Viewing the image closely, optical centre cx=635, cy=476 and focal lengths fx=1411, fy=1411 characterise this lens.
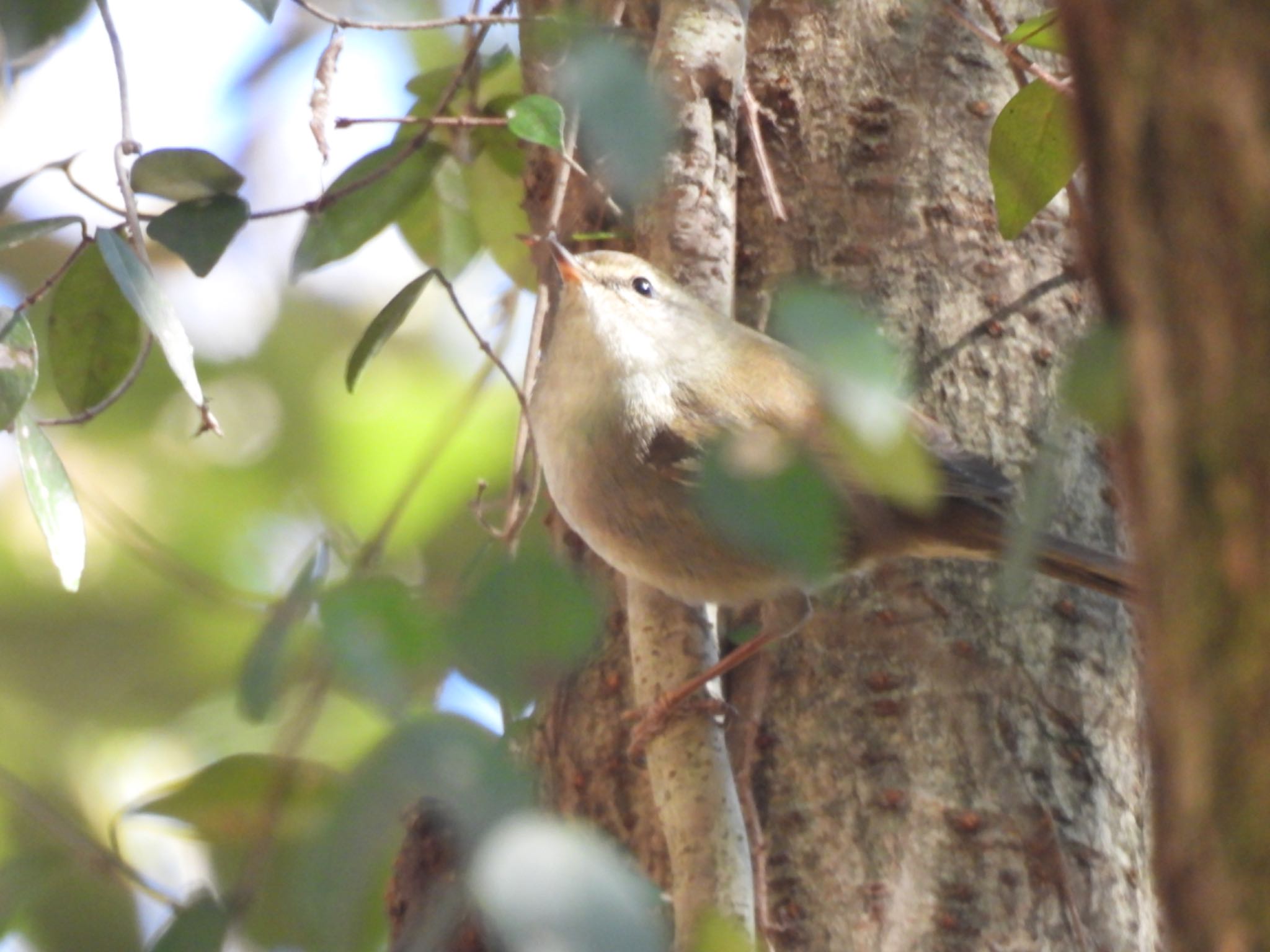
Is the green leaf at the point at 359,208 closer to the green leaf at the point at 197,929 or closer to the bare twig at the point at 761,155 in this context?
the bare twig at the point at 761,155

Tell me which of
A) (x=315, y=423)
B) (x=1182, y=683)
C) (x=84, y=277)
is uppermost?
(x=1182, y=683)

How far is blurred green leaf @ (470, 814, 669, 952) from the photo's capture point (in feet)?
3.32

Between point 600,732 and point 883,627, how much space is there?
695mm

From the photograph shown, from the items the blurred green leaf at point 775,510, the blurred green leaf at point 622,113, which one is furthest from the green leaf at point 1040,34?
the blurred green leaf at point 775,510

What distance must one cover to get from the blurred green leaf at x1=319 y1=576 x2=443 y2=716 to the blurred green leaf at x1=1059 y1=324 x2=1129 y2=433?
1.74 feet

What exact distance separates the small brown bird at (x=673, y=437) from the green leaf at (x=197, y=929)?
5.41 ft

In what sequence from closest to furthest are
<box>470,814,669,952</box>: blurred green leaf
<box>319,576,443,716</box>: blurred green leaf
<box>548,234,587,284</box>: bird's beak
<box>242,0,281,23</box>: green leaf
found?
<box>470,814,669,952</box>: blurred green leaf
<box>319,576,443,716</box>: blurred green leaf
<box>242,0,281,23</box>: green leaf
<box>548,234,587,284</box>: bird's beak

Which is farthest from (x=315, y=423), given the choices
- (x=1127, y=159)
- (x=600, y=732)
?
(x=1127, y=159)

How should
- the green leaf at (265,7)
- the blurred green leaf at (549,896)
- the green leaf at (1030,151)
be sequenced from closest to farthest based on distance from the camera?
the blurred green leaf at (549,896) < the green leaf at (265,7) < the green leaf at (1030,151)

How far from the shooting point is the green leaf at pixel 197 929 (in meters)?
1.28

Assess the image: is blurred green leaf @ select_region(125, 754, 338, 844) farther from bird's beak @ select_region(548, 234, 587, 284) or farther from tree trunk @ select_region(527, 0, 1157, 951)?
bird's beak @ select_region(548, 234, 587, 284)

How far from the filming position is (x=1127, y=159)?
926 millimetres

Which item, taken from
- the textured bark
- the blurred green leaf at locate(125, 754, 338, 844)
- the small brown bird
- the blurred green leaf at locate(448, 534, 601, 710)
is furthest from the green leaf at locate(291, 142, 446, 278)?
the textured bark

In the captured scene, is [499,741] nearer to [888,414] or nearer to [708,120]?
[888,414]
